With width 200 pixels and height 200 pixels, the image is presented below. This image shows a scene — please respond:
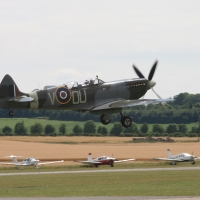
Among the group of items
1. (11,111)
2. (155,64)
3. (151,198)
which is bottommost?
(151,198)

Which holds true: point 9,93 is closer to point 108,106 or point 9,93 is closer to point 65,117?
point 108,106

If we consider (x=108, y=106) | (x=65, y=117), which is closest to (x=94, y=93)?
(x=108, y=106)

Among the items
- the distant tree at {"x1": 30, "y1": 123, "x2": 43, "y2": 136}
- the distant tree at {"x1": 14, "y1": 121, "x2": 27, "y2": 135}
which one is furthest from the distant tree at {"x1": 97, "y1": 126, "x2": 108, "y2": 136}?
the distant tree at {"x1": 14, "y1": 121, "x2": 27, "y2": 135}

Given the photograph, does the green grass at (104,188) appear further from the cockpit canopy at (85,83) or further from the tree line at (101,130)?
the tree line at (101,130)

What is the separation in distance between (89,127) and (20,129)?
17.1m

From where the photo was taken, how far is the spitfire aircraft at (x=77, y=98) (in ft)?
147

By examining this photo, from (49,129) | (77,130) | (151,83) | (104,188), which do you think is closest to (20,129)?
(49,129)

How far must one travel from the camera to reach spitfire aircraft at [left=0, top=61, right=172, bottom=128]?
44.8m

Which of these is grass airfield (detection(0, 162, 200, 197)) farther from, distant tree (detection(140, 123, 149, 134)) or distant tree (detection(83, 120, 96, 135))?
distant tree (detection(140, 123, 149, 134))

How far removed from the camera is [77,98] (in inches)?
1812

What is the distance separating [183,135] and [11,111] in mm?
129467

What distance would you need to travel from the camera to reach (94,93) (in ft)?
153

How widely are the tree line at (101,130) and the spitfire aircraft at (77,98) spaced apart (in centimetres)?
12028

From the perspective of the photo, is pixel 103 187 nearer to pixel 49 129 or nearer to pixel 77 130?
pixel 77 130
